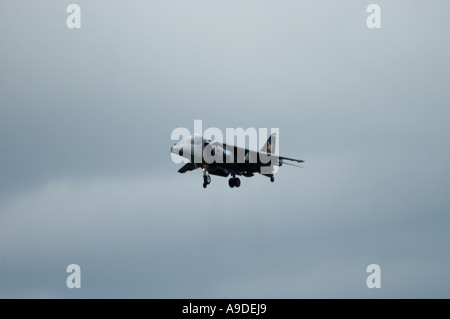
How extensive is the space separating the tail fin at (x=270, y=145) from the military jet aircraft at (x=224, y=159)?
7.97 feet

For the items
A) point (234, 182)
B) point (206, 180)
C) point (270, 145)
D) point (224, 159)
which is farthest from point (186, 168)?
point (206, 180)

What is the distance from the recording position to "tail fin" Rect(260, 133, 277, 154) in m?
99.6

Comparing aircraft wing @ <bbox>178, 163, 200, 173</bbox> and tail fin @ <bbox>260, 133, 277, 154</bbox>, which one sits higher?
tail fin @ <bbox>260, 133, 277, 154</bbox>

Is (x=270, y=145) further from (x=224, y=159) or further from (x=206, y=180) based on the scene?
(x=206, y=180)

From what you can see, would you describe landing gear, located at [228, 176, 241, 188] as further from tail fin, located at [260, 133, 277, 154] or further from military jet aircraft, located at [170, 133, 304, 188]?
tail fin, located at [260, 133, 277, 154]

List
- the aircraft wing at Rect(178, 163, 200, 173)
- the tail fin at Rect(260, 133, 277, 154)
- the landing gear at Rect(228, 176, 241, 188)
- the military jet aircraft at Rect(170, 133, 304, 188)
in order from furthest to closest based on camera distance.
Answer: the aircraft wing at Rect(178, 163, 200, 173) → the tail fin at Rect(260, 133, 277, 154) → the landing gear at Rect(228, 176, 241, 188) → the military jet aircraft at Rect(170, 133, 304, 188)

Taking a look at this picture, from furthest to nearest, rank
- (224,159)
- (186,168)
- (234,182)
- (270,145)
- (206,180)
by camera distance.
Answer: (186,168) → (270,145) → (234,182) → (224,159) → (206,180)

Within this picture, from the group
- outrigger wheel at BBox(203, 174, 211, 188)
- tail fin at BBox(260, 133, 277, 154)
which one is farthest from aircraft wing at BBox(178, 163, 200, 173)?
outrigger wheel at BBox(203, 174, 211, 188)

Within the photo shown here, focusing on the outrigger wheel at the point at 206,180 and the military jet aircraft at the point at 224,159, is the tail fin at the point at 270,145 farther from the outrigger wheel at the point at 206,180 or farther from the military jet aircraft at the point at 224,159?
the outrigger wheel at the point at 206,180

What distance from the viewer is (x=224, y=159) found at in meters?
92.8

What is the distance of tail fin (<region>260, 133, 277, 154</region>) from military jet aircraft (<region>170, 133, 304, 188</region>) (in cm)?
243

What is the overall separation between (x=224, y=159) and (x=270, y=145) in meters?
8.51
